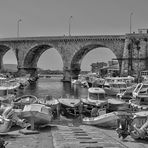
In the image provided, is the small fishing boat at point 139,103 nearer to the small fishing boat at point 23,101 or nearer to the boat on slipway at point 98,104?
the boat on slipway at point 98,104

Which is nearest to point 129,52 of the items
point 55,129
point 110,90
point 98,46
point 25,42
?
point 98,46

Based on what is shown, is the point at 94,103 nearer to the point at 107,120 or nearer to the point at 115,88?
the point at 107,120

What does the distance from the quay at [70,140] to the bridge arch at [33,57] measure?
260 feet

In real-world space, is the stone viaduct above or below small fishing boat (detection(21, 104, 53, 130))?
above

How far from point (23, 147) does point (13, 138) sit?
7.47 ft

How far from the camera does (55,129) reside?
2245cm

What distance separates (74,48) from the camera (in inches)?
3649

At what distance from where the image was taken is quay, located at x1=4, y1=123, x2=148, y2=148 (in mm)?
17109

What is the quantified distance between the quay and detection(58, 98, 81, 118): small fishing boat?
8369 mm

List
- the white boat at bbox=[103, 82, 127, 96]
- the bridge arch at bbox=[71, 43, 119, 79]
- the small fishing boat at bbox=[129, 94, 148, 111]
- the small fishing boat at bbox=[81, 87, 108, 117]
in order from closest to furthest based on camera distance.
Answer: the small fishing boat at bbox=[129, 94, 148, 111] → the small fishing boat at bbox=[81, 87, 108, 117] → the white boat at bbox=[103, 82, 127, 96] → the bridge arch at bbox=[71, 43, 119, 79]

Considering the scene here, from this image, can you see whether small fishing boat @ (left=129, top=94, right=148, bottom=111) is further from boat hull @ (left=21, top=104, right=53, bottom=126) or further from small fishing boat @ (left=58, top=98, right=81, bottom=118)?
boat hull @ (left=21, top=104, right=53, bottom=126)

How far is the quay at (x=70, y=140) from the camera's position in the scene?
674 inches

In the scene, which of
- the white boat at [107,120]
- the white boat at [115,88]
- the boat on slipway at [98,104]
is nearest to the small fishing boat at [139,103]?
the boat on slipway at [98,104]

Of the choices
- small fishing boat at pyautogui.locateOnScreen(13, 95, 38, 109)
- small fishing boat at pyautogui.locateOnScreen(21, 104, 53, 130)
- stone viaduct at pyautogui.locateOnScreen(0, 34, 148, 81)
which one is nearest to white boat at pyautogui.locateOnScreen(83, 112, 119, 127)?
small fishing boat at pyautogui.locateOnScreen(21, 104, 53, 130)
